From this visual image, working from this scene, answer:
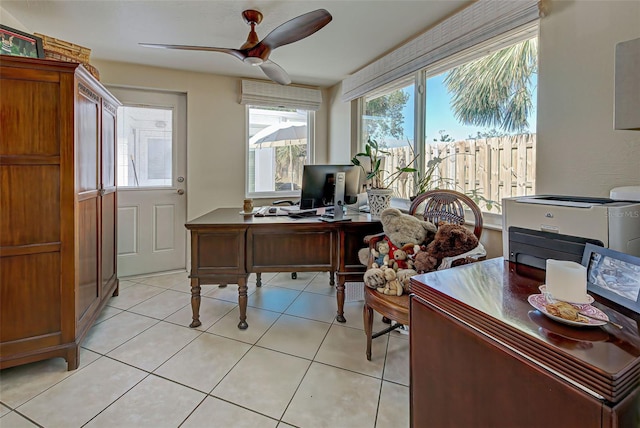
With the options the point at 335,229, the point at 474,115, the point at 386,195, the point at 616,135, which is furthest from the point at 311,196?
the point at 616,135

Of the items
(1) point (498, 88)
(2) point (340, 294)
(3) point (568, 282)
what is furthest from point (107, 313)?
(1) point (498, 88)

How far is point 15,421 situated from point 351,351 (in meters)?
1.68

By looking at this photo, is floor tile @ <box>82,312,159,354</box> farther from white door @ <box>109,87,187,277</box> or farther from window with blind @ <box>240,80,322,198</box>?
window with blind @ <box>240,80,322,198</box>

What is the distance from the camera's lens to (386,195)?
236 centimetres

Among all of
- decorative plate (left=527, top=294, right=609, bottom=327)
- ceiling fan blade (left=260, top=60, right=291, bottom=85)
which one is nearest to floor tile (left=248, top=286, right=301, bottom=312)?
ceiling fan blade (left=260, top=60, right=291, bottom=85)

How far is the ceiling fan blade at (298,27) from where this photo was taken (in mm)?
1624

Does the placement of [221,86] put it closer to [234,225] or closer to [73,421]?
[234,225]

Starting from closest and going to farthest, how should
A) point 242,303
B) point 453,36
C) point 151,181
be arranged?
point 453,36
point 242,303
point 151,181

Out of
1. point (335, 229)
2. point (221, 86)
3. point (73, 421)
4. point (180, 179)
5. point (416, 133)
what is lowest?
point (73, 421)

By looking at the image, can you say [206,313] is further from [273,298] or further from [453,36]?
[453,36]

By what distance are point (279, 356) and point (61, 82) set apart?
1971mm

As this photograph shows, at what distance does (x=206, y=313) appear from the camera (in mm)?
2432

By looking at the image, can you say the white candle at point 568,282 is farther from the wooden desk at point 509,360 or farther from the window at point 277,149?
the window at point 277,149

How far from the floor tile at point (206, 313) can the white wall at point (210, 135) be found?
119 centimetres
